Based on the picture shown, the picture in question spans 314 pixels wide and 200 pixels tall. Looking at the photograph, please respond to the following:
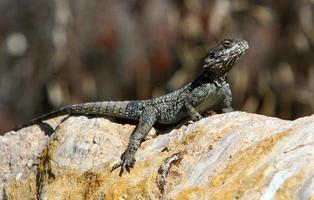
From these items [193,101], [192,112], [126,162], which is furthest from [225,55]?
[126,162]

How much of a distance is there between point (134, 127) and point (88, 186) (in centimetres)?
118

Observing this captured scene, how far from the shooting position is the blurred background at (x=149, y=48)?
1441cm

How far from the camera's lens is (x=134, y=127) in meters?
8.27

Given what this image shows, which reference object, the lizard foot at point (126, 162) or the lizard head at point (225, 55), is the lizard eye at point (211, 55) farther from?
the lizard foot at point (126, 162)

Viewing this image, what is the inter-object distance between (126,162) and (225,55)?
1595mm

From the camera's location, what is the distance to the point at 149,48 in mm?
14773

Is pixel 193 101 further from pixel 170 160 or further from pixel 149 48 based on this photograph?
pixel 149 48

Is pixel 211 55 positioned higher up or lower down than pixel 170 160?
higher up

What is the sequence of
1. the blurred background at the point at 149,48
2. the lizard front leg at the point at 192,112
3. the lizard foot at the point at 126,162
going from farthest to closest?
the blurred background at the point at 149,48
the lizard front leg at the point at 192,112
the lizard foot at the point at 126,162

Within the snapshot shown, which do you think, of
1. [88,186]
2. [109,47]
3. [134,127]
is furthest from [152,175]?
[109,47]

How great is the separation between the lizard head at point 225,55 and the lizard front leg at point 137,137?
660mm

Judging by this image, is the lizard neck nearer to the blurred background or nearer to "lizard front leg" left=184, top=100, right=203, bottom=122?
"lizard front leg" left=184, top=100, right=203, bottom=122

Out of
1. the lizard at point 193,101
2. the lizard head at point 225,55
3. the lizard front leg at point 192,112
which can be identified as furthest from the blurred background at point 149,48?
the lizard front leg at point 192,112

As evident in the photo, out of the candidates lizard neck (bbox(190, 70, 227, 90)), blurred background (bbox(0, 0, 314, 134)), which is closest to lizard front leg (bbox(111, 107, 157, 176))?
lizard neck (bbox(190, 70, 227, 90))
